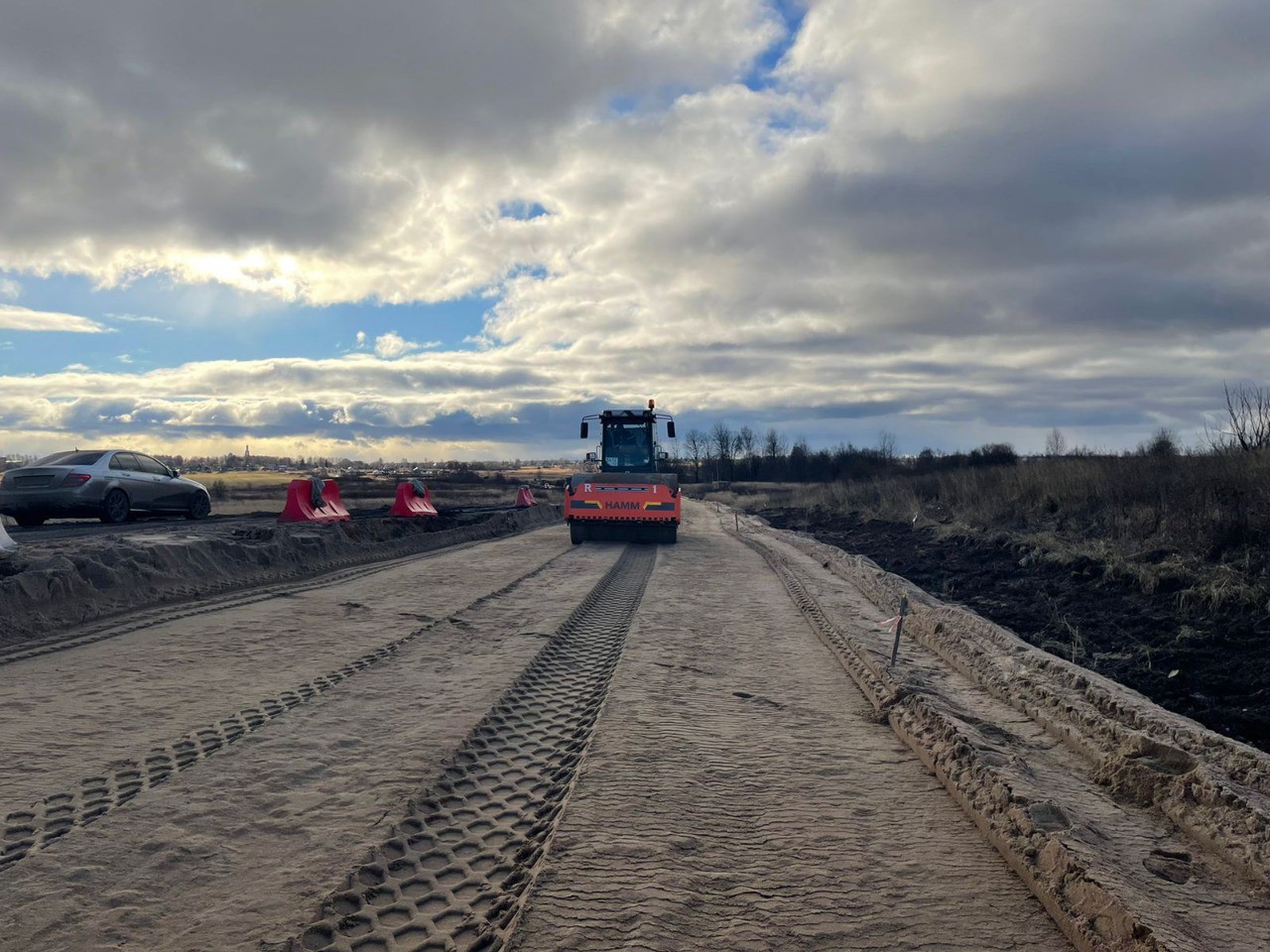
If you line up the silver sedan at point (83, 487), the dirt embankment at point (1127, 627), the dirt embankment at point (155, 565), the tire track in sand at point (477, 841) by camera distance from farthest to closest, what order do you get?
the silver sedan at point (83, 487)
the dirt embankment at point (155, 565)
the dirt embankment at point (1127, 627)
the tire track in sand at point (477, 841)

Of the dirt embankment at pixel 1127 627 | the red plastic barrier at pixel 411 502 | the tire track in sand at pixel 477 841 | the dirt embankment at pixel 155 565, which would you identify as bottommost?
the dirt embankment at pixel 1127 627

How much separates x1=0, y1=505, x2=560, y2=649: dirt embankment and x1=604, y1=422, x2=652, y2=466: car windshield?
20.5ft

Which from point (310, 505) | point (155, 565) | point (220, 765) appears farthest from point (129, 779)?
point (310, 505)

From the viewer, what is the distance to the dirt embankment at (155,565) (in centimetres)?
827

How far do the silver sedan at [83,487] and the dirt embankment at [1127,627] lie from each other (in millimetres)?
15418

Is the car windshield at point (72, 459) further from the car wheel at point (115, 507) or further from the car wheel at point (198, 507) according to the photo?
the car wheel at point (198, 507)

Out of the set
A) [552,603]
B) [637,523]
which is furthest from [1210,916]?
[637,523]

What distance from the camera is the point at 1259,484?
11727 millimetres

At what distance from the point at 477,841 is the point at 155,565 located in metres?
8.86

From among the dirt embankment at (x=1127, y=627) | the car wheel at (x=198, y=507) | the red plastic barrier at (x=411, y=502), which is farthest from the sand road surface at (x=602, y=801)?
the red plastic barrier at (x=411, y=502)

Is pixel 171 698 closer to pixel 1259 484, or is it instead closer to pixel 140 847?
pixel 140 847

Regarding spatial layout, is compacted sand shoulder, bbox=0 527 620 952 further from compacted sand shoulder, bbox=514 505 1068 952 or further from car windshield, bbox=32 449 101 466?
car windshield, bbox=32 449 101 466

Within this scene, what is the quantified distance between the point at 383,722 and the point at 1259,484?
41.8ft

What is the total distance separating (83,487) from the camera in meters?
15.0
